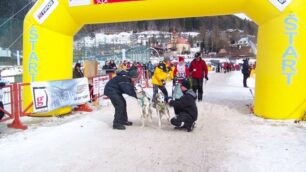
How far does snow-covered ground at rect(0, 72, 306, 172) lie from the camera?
5172mm

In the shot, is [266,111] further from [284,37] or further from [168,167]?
[168,167]

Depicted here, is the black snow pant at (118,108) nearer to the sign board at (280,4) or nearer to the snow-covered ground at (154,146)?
the snow-covered ground at (154,146)

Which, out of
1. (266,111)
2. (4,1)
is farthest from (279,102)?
(4,1)

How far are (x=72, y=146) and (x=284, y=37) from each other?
5434 millimetres

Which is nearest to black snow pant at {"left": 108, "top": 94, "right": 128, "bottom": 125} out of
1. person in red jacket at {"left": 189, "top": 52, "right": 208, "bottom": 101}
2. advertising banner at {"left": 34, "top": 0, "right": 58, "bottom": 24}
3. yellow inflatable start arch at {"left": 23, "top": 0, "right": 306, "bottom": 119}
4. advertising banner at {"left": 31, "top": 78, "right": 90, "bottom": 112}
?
advertising banner at {"left": 31, "top": 78, "right": 90, "bottom": 112}

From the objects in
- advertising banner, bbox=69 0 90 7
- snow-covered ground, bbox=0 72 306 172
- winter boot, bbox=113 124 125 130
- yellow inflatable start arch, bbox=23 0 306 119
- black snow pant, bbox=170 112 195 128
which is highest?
advertising banner, bbox=69 0 90 7

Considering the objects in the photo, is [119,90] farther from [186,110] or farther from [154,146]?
[154,146]

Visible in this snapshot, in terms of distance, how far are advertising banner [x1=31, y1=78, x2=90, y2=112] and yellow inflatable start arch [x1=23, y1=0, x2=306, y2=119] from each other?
0.35 m

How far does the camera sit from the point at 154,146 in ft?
20.4

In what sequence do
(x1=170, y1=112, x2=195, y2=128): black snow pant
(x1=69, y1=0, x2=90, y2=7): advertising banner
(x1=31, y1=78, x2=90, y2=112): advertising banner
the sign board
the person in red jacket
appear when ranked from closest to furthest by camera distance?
(x1=170, y1=112, x2=195, y2=128): black snow pant
the sign board
(x1=31, y1=78, x2=90, y2=112): advertising banner
(x1=69, y1=0, x2=90, y2=7): advertising banner
the person in red jacket

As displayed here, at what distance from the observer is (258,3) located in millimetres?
8367

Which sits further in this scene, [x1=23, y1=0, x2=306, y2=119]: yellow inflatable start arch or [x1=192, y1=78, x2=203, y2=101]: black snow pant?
[x1=192, y1=78, x2=203, y2=101]: black snow pant

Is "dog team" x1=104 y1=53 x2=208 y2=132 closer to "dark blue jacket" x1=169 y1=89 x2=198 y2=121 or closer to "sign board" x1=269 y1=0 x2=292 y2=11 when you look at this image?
"dark blue jacket" x1=169 y1=89 x2=198 y2=121

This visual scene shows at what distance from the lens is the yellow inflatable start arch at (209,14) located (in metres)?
8.11
